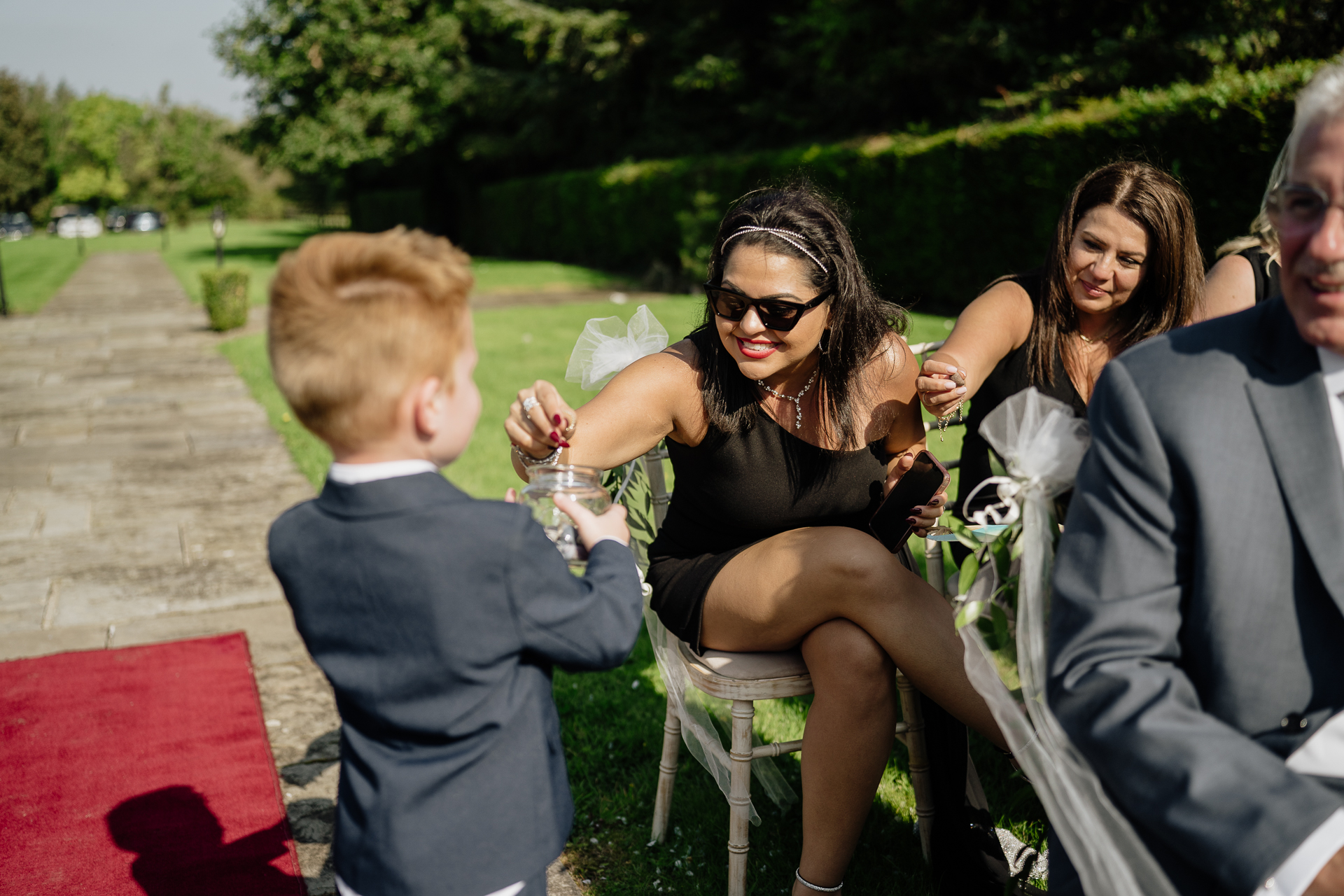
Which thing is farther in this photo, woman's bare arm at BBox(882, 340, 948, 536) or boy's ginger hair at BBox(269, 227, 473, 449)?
woman's bare arm at BBox(882, 340, 948, 536)

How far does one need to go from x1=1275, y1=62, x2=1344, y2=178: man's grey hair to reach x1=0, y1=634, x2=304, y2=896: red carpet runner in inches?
110

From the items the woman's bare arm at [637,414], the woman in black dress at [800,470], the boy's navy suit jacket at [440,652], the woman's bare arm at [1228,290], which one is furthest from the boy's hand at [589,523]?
the woman's bare arm at [1228,290]

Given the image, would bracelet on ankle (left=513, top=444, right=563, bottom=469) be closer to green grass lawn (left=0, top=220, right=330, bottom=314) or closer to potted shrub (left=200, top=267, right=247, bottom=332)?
green grass lawn (left=0, top=220, right=330, bottom=314)

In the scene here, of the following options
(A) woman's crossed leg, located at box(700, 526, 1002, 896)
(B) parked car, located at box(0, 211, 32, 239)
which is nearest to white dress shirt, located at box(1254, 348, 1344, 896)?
(A) woman's crossed leg, located at box(700, 526, 1002, 896)

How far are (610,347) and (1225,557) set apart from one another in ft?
5.97

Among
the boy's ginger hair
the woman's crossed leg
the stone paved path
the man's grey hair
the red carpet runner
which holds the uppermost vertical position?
the man's grey hair

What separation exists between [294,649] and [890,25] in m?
15.5

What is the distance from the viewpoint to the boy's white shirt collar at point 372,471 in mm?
1528

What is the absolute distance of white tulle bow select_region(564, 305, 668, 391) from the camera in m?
2.85

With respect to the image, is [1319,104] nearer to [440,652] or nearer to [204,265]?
[440,652]

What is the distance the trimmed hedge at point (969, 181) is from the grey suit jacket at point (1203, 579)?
182cm

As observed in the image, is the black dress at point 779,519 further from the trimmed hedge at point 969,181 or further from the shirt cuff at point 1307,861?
the shirt cuff at point 1307,861

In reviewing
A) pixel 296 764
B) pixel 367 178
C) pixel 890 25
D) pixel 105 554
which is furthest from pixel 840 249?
pixel 367 178

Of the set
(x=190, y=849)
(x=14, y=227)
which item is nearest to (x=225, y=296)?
(x=190, y=849)
